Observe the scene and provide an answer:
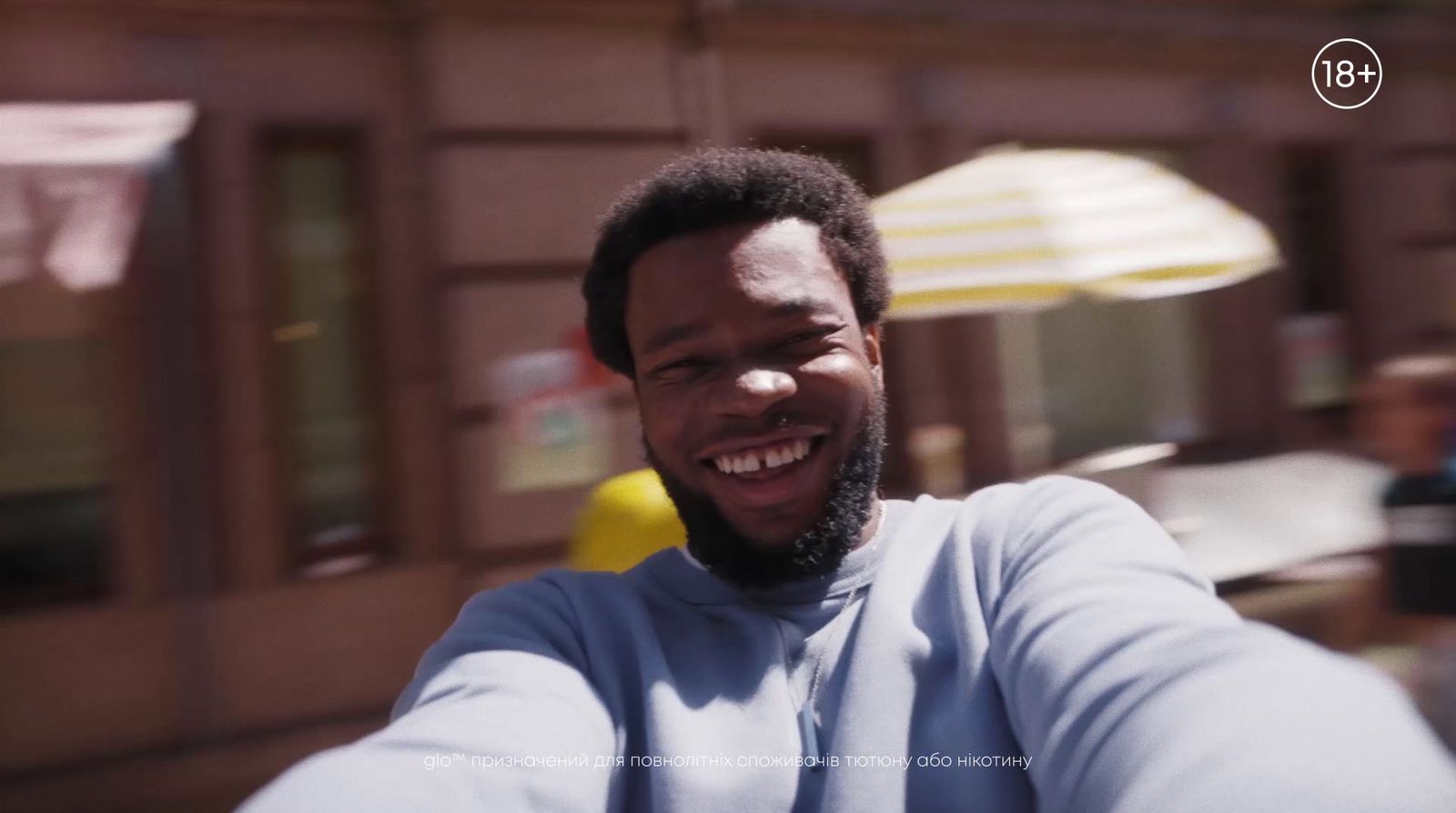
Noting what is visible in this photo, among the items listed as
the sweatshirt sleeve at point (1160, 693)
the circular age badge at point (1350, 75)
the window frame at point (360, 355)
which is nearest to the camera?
the sweatshirt sleeve at point (1160, 693)

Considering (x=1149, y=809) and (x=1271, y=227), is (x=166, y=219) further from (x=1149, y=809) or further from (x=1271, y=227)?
(x=1271, y=227)

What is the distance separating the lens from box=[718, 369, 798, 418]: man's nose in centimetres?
153

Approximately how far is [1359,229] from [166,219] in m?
8.46

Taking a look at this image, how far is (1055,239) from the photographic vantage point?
4.09 metres

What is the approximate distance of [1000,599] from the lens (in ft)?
4.80

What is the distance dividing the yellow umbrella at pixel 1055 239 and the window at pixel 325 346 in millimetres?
2552

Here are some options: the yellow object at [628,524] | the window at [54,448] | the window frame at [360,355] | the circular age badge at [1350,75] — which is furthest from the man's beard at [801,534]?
the window at [54,448]

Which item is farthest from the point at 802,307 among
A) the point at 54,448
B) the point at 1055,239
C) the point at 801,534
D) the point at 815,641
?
the point at 54,448

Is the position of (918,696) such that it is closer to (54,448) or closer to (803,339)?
(803,339)

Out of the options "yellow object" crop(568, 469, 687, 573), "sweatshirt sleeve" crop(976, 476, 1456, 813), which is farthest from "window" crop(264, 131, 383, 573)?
"sweatshirt sleeve" crop(976, 476, 1456, 813)

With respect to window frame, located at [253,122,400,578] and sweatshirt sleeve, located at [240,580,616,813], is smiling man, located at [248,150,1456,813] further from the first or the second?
window frame, located at [253,122,400,578]

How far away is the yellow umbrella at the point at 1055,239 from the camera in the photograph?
4082 millimetres

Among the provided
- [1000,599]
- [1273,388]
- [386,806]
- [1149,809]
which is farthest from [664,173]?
[1273,388]

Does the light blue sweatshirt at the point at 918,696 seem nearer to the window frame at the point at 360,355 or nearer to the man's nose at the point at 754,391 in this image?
the man's nose at the point at 754,391
